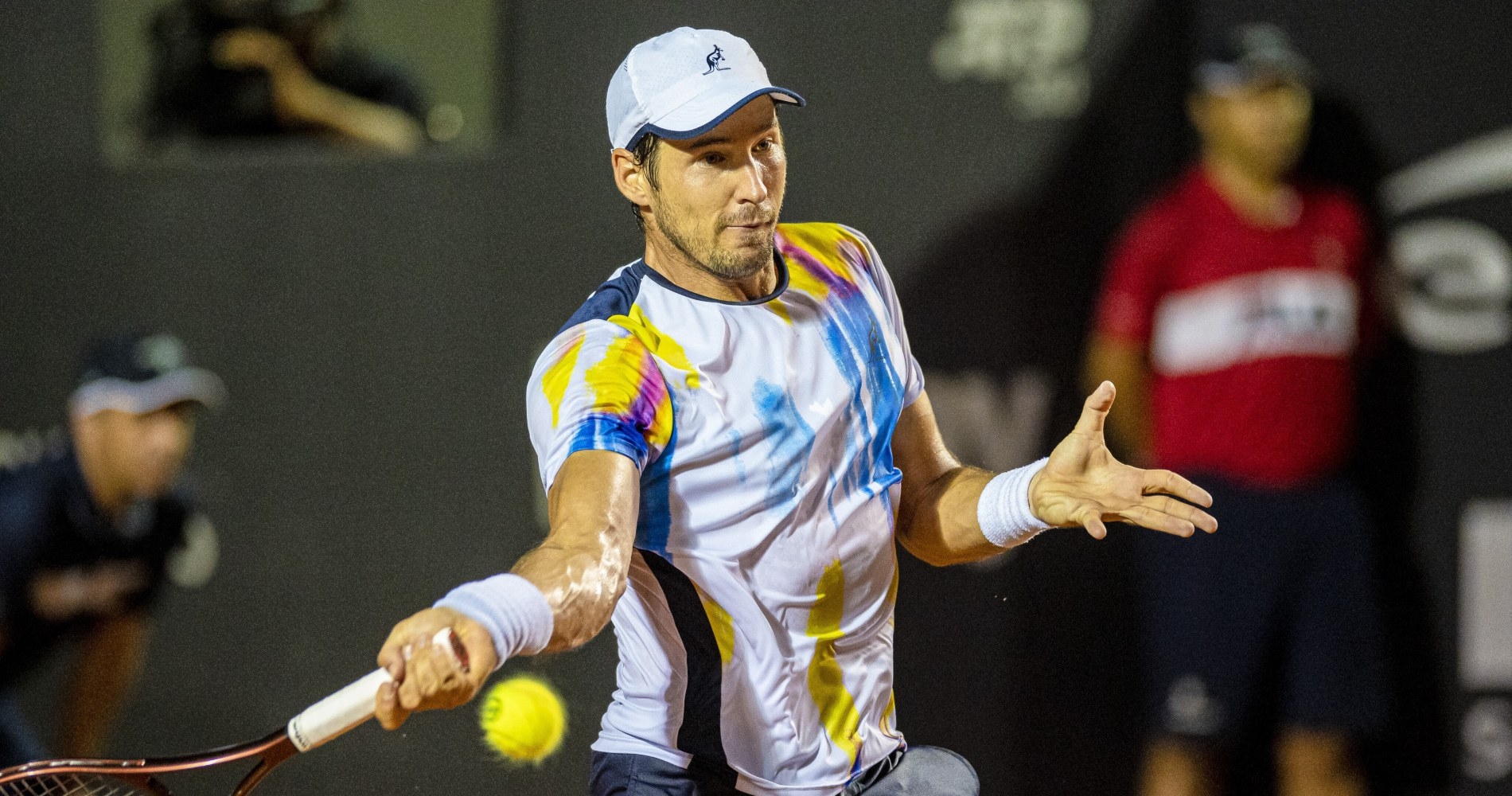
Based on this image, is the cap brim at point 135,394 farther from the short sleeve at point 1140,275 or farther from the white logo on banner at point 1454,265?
the white logo on banner at point 1454,265

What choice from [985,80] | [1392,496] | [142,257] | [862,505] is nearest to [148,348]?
[142,257]

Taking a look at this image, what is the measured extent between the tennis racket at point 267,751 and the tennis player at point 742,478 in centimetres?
45

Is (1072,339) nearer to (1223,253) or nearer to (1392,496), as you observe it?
(1223,253)

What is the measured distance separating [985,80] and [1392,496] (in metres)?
1.64

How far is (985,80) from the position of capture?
451cm

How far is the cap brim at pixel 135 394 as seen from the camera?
459 cm

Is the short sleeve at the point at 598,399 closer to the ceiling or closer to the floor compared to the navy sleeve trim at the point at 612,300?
closer to the floor

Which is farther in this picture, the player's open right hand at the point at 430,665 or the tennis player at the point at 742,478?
the tennis player at the point at 742,478

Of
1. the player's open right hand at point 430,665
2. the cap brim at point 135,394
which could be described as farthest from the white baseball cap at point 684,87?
the cap brim at point 135,394

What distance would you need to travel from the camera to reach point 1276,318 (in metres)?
4.24

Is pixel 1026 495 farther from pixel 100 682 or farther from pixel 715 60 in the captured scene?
pixel 100 682

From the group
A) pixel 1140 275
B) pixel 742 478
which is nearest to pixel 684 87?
pixel 742 478

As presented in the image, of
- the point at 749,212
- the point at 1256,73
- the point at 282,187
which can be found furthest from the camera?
the point at 282,187

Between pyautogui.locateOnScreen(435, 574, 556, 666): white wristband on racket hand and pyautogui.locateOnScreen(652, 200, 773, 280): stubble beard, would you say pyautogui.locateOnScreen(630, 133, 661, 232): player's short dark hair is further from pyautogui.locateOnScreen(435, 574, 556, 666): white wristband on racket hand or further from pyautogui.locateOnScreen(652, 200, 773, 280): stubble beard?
pyautogui.locateOnScreen(435, 574, 556, 666): white wristband on racket hand
